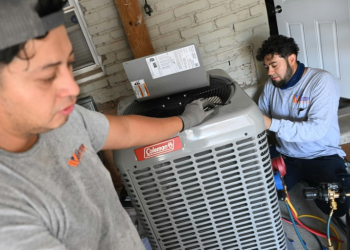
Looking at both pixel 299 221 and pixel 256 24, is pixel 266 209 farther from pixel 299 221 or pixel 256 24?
pixel 256 24

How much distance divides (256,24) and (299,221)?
1.15m

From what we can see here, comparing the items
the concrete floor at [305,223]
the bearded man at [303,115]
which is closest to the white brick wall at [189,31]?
the bearded man at [303,115]

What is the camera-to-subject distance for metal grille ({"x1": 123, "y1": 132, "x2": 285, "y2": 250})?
85 cm

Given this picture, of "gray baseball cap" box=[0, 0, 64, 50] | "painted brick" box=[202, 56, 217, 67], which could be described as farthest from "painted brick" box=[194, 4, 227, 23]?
"gray baseball cap" box=[0, 0, 64, 50]

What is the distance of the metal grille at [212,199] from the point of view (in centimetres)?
85

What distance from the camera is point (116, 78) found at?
1786mm

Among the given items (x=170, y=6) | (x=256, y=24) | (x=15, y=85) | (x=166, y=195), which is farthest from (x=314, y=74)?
(x=15, y=85)

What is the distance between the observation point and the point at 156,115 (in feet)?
3.25

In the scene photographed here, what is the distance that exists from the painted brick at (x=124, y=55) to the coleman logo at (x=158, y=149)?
1033 mm

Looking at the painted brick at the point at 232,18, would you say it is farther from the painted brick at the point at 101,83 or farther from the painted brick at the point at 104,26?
the painted brick at the point at 101,83

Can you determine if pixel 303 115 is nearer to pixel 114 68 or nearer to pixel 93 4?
pixel 114 68

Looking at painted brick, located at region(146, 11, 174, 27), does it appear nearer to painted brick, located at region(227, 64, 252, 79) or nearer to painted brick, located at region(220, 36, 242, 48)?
painted brick, located at region(220, 36, 242, 48)

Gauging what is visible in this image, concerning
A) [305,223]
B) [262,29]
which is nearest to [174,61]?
[262,29]

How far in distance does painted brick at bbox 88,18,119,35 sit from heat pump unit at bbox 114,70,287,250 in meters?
0.83
